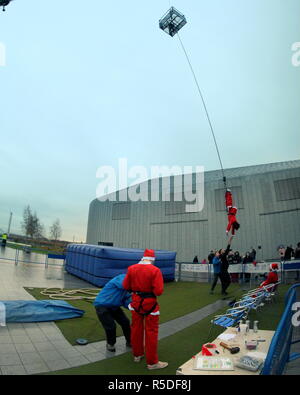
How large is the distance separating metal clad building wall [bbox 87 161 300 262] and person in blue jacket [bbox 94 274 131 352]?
71.4ft

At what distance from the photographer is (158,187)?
30719 millimetres

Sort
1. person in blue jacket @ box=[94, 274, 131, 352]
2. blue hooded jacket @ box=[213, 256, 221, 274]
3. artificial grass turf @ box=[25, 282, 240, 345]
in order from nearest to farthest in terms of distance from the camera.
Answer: person in blue jacket @ box=[94, 274, 131, 352], artificial grass turf @ box=[25, 282, 240, 345], blue hooded jacket @ box=[213, 256, 221, 274]

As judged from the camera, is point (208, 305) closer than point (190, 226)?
Yes

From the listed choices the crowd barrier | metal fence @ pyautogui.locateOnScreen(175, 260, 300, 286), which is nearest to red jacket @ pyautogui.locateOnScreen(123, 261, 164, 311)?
metal fence @ pyautogui.locateOnScreen(175, 260, 300, 286)

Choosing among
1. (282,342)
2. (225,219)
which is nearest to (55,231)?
(225,219)

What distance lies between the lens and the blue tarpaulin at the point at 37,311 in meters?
5.07

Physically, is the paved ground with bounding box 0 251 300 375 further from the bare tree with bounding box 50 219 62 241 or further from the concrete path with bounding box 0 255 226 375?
the bare tree with bounding box 50 219 62 241

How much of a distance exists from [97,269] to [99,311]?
6839mm

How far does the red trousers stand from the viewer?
341 centimetres

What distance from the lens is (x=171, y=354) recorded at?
4.03 metres

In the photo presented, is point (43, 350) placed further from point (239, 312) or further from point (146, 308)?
point (239, 312)
